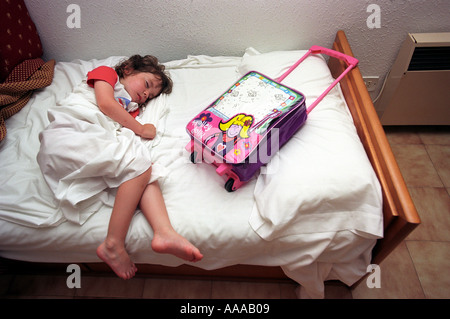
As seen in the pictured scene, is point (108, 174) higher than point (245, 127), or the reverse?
point (245, 127)

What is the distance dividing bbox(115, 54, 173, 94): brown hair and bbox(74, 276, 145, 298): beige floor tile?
34.2 inches

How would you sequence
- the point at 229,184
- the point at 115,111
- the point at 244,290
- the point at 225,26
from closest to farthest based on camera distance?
1. the point at 229,184
2. the point at 115,111
3. the point at 244,290
4. the point at 225,26

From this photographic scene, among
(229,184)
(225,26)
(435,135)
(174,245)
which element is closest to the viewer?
(174,245)

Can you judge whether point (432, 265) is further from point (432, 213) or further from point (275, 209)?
point (275, 209)

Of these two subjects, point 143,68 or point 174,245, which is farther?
point 143,68

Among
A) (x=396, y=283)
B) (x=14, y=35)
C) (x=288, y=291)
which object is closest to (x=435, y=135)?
(x=396, y=283)

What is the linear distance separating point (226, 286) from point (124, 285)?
44cm

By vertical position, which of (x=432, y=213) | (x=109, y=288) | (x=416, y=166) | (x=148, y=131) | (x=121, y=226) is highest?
(x=148, y=131)

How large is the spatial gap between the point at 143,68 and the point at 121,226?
750mm

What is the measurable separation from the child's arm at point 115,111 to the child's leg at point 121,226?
248mm

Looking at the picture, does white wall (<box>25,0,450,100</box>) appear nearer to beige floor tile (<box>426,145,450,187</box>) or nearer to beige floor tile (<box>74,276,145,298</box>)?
beige floor tile (<box>426,145,450,187</box>)

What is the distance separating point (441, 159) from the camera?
4.94 ft

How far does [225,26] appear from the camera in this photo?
1.28 metres

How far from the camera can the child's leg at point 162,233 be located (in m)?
0.78
